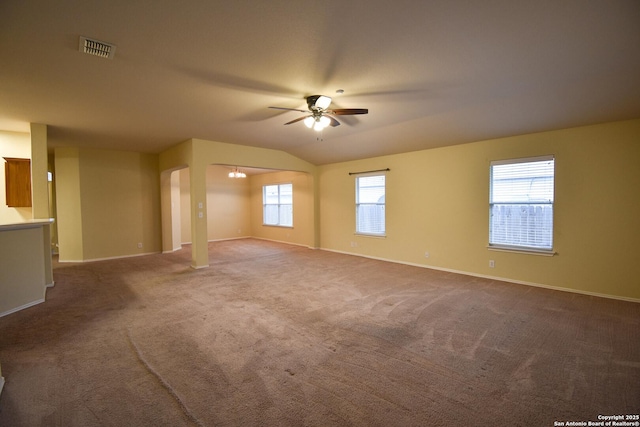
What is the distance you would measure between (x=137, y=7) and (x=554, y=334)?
4672 millimetres

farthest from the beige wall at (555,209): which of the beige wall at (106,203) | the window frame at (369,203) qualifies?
the beige wall at (106,203)

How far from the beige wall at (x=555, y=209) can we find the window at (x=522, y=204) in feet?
0.36

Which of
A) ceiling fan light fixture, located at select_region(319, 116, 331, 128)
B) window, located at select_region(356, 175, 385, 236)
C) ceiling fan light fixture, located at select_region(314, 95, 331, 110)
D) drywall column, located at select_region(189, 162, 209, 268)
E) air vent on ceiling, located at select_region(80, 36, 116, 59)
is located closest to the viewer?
air vent on ceiling, located at select_region(80, 36, 116, 59)

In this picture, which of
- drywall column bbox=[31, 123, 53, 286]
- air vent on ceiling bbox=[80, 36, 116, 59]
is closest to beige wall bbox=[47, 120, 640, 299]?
drywall column bbox=[31, 123, 53, 286]

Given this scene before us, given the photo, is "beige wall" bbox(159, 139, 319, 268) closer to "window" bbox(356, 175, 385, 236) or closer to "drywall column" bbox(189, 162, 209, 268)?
"drywall column" bbox(189, 162, 209, 268)

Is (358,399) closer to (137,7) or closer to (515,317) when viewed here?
(515,317)

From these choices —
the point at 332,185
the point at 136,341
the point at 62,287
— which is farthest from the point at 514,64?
the point at 62,287

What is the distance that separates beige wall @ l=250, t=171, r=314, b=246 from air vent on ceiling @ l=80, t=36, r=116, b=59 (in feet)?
18.9

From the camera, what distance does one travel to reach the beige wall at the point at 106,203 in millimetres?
6492

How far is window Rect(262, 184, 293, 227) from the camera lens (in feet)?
30.7

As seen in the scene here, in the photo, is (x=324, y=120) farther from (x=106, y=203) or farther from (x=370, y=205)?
(x=106, y=203)

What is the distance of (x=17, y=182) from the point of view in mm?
5062

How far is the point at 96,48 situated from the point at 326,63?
6.57 ft

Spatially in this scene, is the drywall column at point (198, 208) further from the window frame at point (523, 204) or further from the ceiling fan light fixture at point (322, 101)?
the window frame at point (523, 204)
